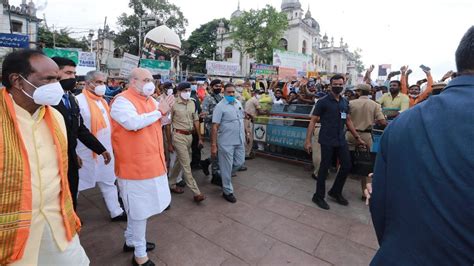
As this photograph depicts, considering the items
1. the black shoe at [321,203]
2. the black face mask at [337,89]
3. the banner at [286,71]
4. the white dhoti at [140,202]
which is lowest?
the black shoe at [321,203]

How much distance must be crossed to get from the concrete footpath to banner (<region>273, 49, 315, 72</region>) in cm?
1434

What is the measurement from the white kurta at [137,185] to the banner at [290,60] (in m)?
16.1

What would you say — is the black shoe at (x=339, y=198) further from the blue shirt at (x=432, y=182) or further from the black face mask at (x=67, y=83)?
the black face mask at (x=67, y=83)

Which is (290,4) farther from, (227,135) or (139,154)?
(139,154)

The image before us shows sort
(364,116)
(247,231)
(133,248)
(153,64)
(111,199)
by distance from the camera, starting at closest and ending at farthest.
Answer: (133,248) → (247,231) → (111,199) → (364,116) → (153,64)

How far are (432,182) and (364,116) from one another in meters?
3.57

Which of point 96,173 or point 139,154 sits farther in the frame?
point 96,173

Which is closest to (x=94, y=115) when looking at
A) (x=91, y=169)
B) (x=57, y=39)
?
(x=91, y=169)

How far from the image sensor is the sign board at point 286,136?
5.86 meters

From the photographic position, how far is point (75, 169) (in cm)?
230

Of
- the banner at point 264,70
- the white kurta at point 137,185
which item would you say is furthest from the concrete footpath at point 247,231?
the banner at point 264,70

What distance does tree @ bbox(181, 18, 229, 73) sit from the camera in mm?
46500

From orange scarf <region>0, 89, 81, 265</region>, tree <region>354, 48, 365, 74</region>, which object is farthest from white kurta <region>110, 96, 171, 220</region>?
tree <region>354, 48, 365, 74</region>

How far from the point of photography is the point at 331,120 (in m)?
3.87
